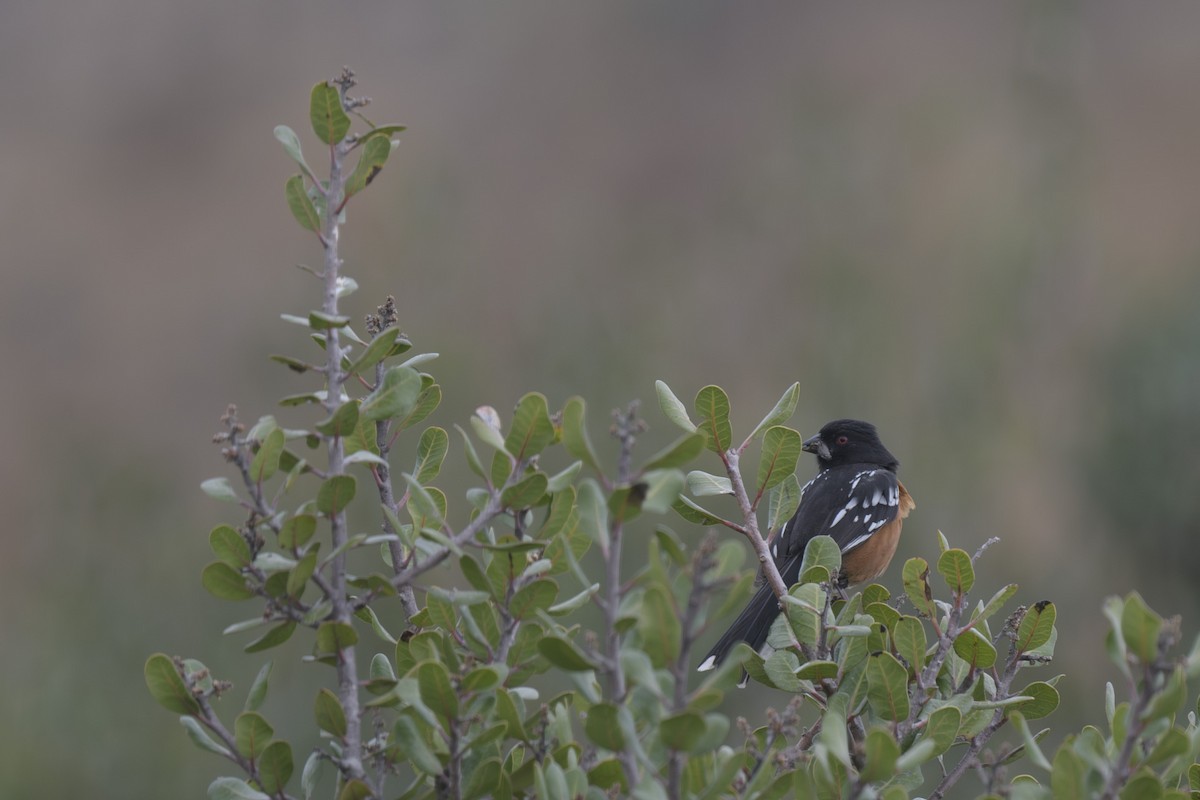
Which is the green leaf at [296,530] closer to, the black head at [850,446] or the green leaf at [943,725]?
the green leaf at [943,725]

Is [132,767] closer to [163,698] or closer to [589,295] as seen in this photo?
[589,295]

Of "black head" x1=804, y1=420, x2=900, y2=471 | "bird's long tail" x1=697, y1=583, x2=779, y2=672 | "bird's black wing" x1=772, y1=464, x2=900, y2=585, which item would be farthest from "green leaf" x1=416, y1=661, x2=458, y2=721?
"black head" x1=804, y1=420, x2=900, y2=471

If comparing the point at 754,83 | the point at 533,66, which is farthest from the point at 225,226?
the point at 754,83

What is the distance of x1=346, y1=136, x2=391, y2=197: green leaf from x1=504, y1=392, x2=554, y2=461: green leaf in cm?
40

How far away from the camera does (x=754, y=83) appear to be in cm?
2605

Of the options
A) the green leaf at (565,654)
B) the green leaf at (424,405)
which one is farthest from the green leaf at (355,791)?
the green leaf at (424,405)

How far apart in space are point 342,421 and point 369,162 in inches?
16.3

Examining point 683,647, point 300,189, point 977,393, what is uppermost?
point 300,189

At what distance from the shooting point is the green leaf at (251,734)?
147 cm

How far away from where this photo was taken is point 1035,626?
1912mm

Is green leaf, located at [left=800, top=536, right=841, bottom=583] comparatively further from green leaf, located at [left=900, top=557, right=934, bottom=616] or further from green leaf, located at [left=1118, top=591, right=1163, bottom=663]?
green leaf, located at [left=1118, top=591, right=1163, bottom=663]

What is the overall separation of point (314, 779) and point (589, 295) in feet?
26.6

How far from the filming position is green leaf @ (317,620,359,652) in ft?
4.70

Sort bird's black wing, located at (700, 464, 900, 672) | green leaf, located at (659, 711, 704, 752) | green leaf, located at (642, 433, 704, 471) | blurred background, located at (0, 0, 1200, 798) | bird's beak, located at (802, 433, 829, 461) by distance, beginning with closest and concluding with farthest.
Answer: green leaf, located at (659, 711, 704, 752), green leaf, located at (642, 433, 704, 471), bird's black wing, located at (700, 464, 900, 672), bird's beak, located at (802, 433, 829, 461), blurred background, located at (0, 0, 1200, 798)
